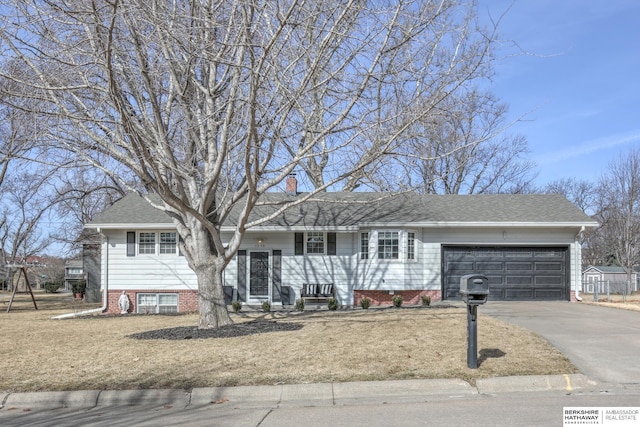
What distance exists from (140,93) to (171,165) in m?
1.50

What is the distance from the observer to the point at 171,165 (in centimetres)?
1062

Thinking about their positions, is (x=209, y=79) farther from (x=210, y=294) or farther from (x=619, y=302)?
(x=619, y=302)

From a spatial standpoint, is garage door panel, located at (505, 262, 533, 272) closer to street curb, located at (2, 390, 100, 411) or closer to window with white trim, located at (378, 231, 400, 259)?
window with white trim, located at (378, 231, 400, 259)

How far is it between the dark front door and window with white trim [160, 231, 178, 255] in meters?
2.88

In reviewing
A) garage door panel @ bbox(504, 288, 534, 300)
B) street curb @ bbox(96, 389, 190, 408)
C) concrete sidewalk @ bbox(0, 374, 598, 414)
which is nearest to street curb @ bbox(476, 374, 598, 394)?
concrete sidewalk @ bbox(0, 374, 598, 414)

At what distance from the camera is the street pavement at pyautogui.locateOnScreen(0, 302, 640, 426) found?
6.70 meters

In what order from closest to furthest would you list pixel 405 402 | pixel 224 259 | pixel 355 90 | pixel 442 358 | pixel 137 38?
pixel 405 402
pixel 442 358
pixel 137 38
pixel 355 90
pixel 224 259

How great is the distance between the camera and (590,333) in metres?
11.5

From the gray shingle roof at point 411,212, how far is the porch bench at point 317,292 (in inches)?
84.1

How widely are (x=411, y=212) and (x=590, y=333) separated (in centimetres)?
1045

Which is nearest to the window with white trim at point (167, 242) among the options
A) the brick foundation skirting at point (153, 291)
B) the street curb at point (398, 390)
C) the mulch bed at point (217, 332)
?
the brick foundation skirting at point (153, 291)

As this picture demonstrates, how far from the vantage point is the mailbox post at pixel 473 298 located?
8227 millimetres

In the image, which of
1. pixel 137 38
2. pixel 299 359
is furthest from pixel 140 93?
pixel 299 359

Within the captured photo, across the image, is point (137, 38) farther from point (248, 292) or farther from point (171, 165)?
point (248, 292)
